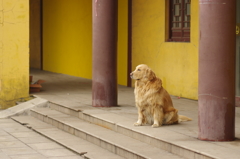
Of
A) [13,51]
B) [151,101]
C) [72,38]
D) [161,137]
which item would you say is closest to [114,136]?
[151,101]

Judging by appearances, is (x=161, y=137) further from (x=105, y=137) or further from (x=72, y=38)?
(x=72, y=38)

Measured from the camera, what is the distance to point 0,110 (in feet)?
41.4

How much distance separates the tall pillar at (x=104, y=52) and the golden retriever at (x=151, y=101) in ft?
7.38

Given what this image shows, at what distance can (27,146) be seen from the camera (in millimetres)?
8539

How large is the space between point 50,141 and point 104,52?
2554 mm

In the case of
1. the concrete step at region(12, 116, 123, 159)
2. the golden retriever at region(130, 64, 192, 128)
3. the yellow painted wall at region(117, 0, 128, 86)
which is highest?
the yellow painted wall at region(117, 0, 128, 86)

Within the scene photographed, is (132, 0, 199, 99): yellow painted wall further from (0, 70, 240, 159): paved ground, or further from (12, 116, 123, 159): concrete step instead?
(12, 116, 123, 159): concrete step

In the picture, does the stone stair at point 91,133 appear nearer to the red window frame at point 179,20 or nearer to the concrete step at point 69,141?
the concrete step at point 69,141

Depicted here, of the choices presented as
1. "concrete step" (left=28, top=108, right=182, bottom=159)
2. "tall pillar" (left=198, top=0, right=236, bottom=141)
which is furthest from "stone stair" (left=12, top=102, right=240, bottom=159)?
"tall pillar" (left=198, top=0, right=236, bottom=141)

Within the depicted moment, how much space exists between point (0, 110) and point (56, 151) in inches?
194

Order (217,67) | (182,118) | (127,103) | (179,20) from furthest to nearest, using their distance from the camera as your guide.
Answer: (179,20) → (127,103) → (182,118) → (217,67)

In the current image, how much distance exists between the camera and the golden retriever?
8.34 meters

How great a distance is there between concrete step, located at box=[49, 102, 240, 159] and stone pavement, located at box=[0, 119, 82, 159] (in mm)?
990

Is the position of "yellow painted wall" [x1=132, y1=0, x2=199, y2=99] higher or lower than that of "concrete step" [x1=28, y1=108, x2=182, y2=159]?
higher
